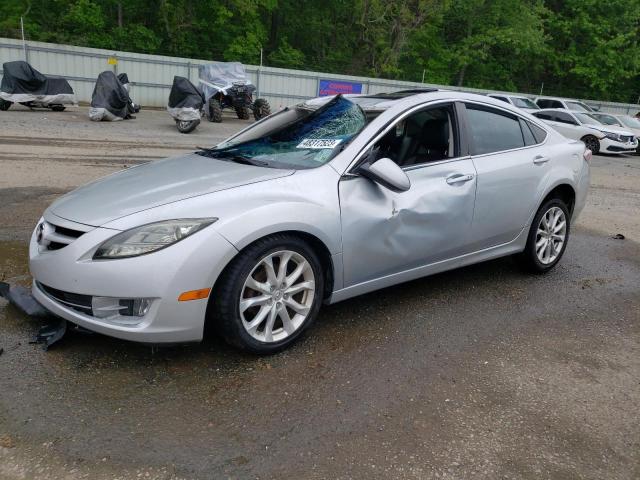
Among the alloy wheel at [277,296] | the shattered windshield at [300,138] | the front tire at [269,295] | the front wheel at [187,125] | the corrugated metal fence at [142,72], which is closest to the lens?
the front tire at [269,295]

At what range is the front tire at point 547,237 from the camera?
4.56 meters

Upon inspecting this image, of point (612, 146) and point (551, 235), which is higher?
point (551, 235)

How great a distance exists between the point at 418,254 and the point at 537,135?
184 centimetres

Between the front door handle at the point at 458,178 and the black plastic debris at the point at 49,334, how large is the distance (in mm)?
2663

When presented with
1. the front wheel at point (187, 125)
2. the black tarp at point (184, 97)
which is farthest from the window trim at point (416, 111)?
the black tarp at point (184, 97)

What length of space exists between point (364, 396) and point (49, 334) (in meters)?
1.84

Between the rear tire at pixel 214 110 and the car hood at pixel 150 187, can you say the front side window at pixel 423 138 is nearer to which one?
the car hood at pixel 150 187

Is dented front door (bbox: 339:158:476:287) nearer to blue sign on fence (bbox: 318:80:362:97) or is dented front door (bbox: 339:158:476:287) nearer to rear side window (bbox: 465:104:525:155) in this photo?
rear side window (bbox: 465:104:525:155)

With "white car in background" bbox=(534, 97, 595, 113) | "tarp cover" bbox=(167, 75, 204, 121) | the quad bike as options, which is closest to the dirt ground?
Result: "tarp cover" bbox=(167, 75, 204, 121)

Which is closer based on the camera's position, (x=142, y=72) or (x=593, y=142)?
(x=593, y=142)

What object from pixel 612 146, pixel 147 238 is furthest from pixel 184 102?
pixel 612 146

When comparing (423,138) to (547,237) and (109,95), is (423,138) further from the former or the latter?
(109,95)

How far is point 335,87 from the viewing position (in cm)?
2736

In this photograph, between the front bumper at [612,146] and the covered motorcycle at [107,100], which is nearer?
the covered motorcycle at [107,100]
